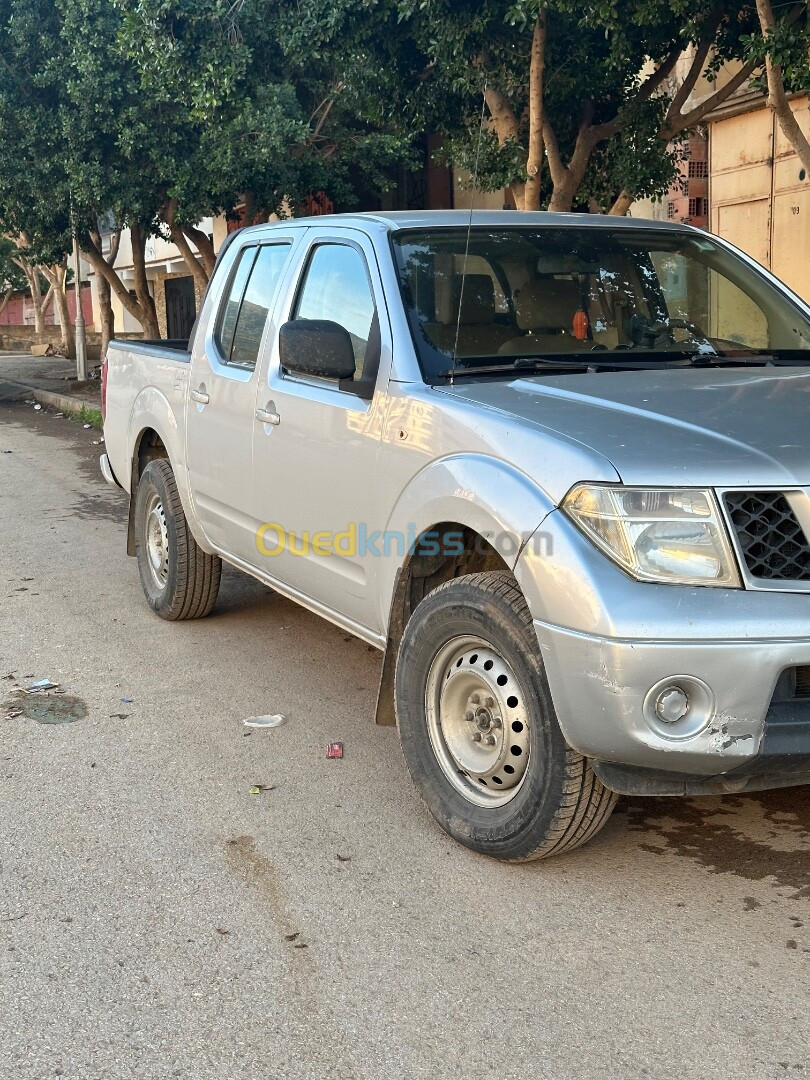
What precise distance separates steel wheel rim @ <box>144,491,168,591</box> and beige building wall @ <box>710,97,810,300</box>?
889 cm

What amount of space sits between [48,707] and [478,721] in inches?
92.5

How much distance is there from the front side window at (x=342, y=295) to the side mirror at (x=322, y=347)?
9cm

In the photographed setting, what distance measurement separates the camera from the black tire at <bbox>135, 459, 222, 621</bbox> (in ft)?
20.9

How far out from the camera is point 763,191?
45.9 feet

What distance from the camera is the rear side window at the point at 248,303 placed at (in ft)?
17.6

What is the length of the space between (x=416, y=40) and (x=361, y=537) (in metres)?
7.43

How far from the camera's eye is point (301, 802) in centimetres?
430

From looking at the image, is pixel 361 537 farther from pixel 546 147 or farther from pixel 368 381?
pixel 546 147

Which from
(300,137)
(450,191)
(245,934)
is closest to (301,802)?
(245,934)

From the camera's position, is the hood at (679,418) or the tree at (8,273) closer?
the hood at (679,418)

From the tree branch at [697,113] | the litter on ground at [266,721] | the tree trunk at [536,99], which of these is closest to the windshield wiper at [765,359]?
the litter on ground at [266,721]

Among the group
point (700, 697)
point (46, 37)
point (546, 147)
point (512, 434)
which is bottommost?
point (700, 697)

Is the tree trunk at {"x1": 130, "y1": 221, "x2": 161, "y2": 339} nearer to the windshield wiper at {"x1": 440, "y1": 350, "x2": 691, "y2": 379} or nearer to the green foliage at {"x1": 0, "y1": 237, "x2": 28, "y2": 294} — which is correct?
the windshield wiper at {"x1": 440, "y1": 350, "x2": 691, "y2": 379}

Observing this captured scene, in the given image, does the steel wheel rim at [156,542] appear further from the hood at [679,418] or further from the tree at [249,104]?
the tree at [249,104]
